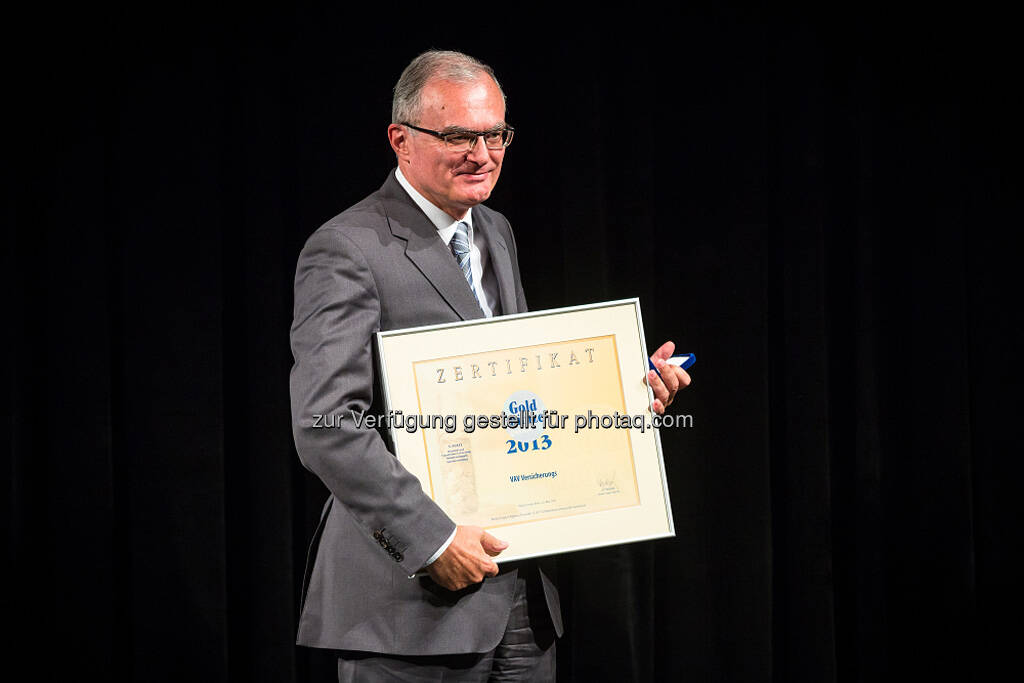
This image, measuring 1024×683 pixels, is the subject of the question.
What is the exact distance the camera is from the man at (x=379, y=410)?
140cm

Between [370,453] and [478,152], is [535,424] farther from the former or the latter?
[478,152]

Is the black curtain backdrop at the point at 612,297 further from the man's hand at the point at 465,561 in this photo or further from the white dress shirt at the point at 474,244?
the man's hand at the point at 465,561

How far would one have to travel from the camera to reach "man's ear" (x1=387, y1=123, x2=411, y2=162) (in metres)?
1.57

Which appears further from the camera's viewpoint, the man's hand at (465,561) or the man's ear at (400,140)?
the man's ear at (400,140)

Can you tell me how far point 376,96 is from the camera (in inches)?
90.9

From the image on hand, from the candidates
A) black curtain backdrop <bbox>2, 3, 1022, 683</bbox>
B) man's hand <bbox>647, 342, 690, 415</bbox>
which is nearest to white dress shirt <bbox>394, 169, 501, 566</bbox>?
man's hand <bbox>647, 342, 690, 415</bbox>

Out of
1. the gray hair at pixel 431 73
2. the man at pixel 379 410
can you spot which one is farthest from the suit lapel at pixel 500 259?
the gray hair at pixel 431 73

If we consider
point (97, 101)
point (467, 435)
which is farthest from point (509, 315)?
point (97, 101)

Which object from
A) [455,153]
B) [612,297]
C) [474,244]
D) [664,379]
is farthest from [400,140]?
[612,297]

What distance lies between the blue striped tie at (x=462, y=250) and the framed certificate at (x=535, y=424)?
151mm

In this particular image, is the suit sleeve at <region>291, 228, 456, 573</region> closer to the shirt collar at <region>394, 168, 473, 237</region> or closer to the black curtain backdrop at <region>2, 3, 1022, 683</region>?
the shirt collar at <region>394, 168, 473, 237</region>

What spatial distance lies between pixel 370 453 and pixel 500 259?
45 centimetres

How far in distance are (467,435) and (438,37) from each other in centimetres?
122

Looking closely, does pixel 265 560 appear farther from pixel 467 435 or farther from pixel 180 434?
pixel 467 435
